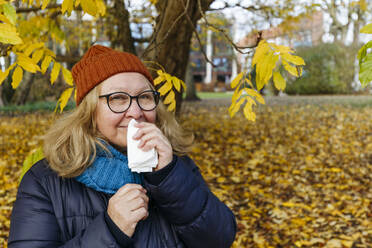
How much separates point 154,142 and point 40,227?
609 millimetres

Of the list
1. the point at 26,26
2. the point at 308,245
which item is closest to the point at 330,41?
the point at 308,245

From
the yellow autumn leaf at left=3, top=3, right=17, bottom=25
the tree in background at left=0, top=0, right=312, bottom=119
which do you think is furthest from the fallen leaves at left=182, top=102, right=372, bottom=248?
the yellow autumn leaf at left=3, top=3, right=17, bottom=25

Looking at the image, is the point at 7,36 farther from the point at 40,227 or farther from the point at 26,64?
the point at 40,227

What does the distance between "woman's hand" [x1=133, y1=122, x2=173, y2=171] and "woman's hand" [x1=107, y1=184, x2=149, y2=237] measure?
0.51 feet

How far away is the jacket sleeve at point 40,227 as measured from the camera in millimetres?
1310

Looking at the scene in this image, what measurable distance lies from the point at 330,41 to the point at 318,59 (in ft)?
5.19

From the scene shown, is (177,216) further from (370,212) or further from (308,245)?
(370,212)

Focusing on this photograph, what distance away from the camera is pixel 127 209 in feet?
4.32

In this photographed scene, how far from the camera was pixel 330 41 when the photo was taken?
1683 cm

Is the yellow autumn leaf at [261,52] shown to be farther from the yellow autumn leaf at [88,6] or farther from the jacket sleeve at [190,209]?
the yellow autumn leaf at [88,6]

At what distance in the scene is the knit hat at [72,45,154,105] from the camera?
1.54 metres

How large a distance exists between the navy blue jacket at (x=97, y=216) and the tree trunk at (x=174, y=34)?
2.20 meters

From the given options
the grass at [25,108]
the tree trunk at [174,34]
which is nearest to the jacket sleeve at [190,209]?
the tree trunk at [174,34]

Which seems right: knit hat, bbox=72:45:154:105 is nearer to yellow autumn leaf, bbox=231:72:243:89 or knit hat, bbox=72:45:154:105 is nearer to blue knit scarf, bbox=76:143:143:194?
blue knit scarf, bbox=76:143:143:194
